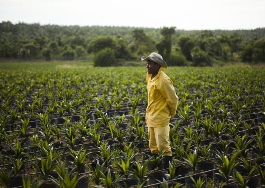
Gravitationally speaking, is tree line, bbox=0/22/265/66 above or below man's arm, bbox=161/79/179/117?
above

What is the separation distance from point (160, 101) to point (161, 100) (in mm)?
26

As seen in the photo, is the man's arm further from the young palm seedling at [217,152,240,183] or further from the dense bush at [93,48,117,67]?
the dense bush at [93,48,117,67]

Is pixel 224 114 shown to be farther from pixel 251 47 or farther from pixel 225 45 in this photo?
pixel 225 45

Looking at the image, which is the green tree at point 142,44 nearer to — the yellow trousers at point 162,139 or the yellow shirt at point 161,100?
the yellow shirt at point 161,100

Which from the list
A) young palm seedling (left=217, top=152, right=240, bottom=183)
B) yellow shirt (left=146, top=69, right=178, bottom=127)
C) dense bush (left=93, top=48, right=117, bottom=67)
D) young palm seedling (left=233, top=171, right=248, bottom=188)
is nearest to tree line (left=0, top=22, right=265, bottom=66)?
dense bush (left=93, top=48, right=117, bottom=67)

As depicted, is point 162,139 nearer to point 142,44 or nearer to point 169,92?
point 169,92

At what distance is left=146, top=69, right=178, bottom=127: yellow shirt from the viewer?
4.10 metres

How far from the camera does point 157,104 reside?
4.30 meters

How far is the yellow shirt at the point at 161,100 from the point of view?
4.10 meters

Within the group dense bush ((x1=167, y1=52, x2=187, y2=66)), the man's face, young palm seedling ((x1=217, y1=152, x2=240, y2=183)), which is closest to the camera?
young palm seedling ((x1=217, y1=152, x2=240, y2=183))

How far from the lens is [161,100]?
429 cm

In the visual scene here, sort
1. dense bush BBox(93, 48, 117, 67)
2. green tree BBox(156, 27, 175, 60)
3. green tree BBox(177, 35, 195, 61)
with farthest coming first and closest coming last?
green tree BBox(177, 35, 195, 61), green tree BBox(156, 27, 175, 60), dense bush BBox(93, 48, 117, 67)

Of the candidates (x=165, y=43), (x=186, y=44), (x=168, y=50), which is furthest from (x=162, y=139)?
(x=186, y=44)

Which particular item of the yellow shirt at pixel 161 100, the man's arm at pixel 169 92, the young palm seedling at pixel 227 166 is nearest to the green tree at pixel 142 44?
the yellow shirt at pixel 161 100
